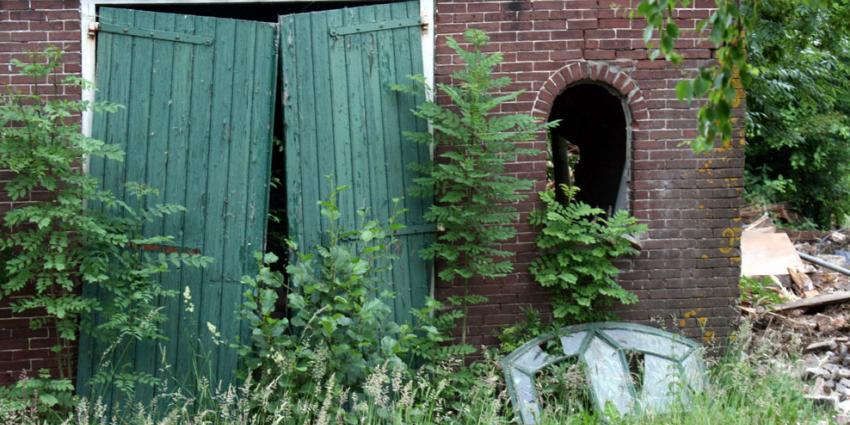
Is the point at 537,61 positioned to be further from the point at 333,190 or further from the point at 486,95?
the point at 333,190

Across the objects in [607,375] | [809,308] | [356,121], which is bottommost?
[607,375]

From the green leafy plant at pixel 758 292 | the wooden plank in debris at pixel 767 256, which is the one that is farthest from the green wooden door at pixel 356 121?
the wooden plank in debris at pixel 767 256

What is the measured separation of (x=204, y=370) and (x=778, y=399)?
3.89m

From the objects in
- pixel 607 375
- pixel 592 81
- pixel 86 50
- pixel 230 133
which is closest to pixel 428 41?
pixel 592 81

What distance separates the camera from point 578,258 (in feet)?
20.8

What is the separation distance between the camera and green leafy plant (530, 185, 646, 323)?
636 cm

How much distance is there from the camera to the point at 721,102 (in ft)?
11.9

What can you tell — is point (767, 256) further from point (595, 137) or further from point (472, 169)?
point (472, 169)

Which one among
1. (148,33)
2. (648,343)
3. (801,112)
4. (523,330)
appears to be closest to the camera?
(148,33)

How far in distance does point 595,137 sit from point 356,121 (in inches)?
159

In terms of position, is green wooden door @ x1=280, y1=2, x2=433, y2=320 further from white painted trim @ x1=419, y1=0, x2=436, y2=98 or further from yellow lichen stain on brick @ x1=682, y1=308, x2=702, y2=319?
yellow lichen stain on brick @ x1=682, y1=308, x2=702, y2=319

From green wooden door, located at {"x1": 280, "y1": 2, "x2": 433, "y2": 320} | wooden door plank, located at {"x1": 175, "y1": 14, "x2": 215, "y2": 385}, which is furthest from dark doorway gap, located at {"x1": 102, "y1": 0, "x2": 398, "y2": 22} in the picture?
wooden door plank, located at {"x1": 175, "y1": 14, "x2": 215, "y2": 385}

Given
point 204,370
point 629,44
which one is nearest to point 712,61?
point 629,44

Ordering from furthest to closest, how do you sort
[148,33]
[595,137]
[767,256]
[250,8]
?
1. [767,256]
2. [595,137]
3. [250,8]
4. [148,33]
